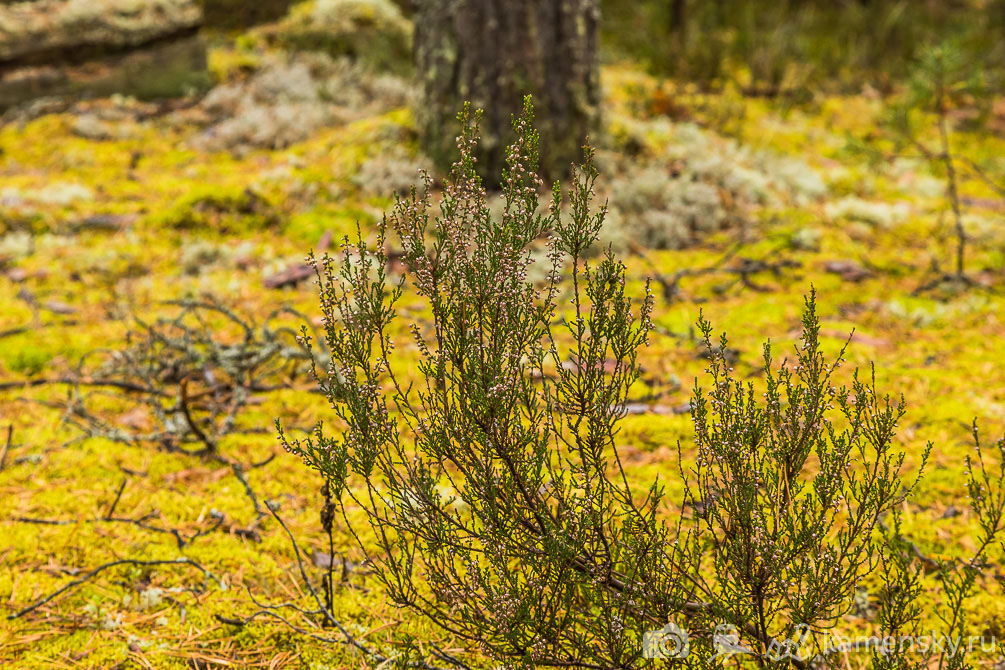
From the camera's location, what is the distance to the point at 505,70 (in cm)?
559

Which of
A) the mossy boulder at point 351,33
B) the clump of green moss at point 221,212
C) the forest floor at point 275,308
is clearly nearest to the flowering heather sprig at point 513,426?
the forest floor at point 275,308

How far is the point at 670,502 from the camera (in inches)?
120

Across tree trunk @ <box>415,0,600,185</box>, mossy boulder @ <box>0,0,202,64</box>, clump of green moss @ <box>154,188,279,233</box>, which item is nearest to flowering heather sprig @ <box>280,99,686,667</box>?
tree trunk @ <box>415,0,600,185</box>

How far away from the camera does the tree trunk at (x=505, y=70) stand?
5.59 m

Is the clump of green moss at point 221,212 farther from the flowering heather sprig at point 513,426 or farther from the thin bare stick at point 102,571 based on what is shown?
the flowering heather sprig at point 513,426

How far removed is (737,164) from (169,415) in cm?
532

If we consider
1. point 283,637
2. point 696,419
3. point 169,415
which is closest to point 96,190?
point 169,415

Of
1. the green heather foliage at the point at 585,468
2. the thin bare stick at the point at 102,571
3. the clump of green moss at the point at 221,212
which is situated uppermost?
the green heather foliage at the point at 585,468

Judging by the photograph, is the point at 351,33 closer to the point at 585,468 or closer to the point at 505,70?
the point at 505,70

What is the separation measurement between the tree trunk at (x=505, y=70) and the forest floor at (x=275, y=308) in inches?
20.5

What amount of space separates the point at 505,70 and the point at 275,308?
8.34ft

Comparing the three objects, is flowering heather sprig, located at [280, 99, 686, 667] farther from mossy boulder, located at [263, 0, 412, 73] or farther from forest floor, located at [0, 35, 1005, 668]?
mossy boulder, located at [263, 0, 412, 73]

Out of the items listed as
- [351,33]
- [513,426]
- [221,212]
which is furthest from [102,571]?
[351,33]

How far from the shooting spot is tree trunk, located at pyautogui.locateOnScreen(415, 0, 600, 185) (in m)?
5.59
